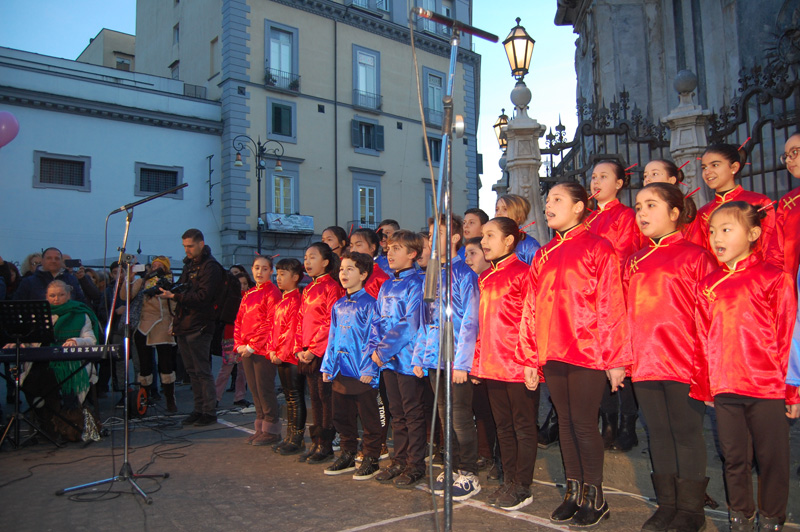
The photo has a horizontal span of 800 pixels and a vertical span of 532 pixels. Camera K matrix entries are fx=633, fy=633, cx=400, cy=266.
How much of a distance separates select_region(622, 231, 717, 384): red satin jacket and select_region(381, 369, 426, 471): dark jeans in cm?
179

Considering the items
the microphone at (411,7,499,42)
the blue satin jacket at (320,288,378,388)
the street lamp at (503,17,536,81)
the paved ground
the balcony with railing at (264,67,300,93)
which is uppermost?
the balcony with railing at (264,67,300,93)

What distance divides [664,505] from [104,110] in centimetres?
2437

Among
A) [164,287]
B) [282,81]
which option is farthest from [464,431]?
[282,81]

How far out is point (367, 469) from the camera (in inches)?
199

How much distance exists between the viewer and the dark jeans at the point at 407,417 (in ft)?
15.8

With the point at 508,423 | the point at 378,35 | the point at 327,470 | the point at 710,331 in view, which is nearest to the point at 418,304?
the point at 508,423

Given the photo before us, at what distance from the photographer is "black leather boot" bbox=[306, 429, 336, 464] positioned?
5562mm

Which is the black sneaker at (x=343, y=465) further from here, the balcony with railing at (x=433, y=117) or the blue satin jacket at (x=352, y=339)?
the balcony with railing at (x=433, y=117)

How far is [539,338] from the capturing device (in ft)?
13.0

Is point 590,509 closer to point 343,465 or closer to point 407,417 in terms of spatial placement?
point 407,417

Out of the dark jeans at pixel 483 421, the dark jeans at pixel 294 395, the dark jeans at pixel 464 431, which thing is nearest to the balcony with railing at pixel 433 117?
the dark jeans at pixel 294 395

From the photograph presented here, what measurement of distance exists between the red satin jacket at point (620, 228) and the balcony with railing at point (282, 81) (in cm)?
2491

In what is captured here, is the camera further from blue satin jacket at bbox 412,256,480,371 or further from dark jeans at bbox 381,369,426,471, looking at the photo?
blue satin jacket at bbox 412,256,480,371

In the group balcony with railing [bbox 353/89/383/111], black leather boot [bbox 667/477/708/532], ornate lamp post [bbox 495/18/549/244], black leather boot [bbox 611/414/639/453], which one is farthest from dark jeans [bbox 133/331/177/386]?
balcony with railing [bbox 353/89/383/111]
